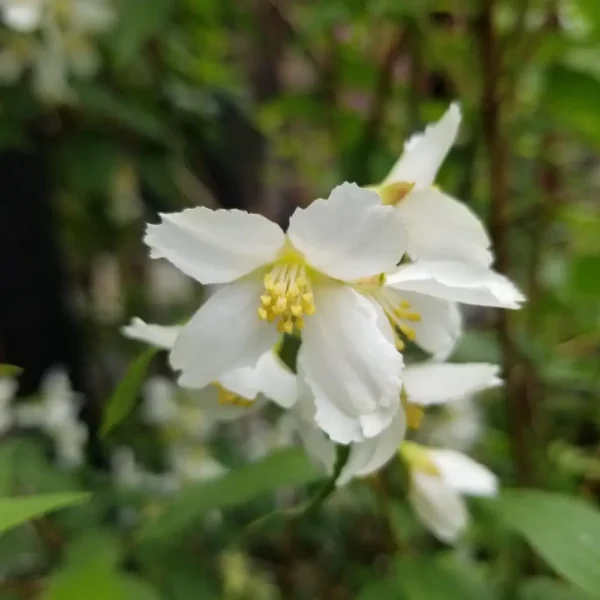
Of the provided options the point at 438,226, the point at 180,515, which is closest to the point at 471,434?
the point at 180,515

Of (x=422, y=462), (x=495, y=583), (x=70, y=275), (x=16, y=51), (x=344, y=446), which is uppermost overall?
(x=16, y=51)

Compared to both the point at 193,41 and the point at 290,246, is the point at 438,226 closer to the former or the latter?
the point at 290,246

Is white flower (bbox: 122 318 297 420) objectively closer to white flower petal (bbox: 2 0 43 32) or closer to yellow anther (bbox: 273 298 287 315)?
yellow anther (bbox: 273 298 287 315)

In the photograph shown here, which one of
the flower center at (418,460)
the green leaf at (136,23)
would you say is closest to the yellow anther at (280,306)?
the flower center at (418,460)

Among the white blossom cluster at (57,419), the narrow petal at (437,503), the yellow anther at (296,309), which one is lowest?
the white blossom cluster at (57,419)

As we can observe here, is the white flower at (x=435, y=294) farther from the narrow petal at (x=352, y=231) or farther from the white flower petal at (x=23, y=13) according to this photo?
the white flower petal at (x=23, y=13)

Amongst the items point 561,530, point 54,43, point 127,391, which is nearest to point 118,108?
point 54,43
